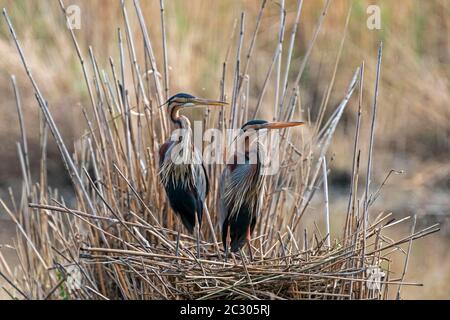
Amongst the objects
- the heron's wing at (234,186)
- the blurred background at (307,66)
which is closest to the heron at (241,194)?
the heron's wing at (234,186)

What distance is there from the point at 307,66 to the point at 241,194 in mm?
4268

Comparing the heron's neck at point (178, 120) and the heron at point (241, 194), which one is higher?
the heron's neck at point (178, 120)

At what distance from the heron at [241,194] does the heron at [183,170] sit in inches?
4.1

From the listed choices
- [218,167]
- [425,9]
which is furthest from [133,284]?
[425,9]

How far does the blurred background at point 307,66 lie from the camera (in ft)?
25.3

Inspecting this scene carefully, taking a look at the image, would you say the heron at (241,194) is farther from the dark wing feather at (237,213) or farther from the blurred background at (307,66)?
the blurred background at (307,66)

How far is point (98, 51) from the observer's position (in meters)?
7.95

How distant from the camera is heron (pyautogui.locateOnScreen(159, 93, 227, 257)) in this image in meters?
3.86

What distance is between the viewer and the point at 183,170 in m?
3.95

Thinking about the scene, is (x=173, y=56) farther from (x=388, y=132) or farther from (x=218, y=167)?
(x=218, y=167)

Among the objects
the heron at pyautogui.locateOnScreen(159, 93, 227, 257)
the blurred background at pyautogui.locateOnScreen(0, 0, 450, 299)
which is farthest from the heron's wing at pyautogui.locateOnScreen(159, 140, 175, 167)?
the blurred background at pyautogui.locateOnScreen(0, 0, 450, 299)

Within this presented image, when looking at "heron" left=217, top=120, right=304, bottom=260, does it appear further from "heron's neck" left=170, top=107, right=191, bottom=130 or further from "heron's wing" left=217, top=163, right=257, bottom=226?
"heron's neck" left=170, top=107, right=191, bottom=130
